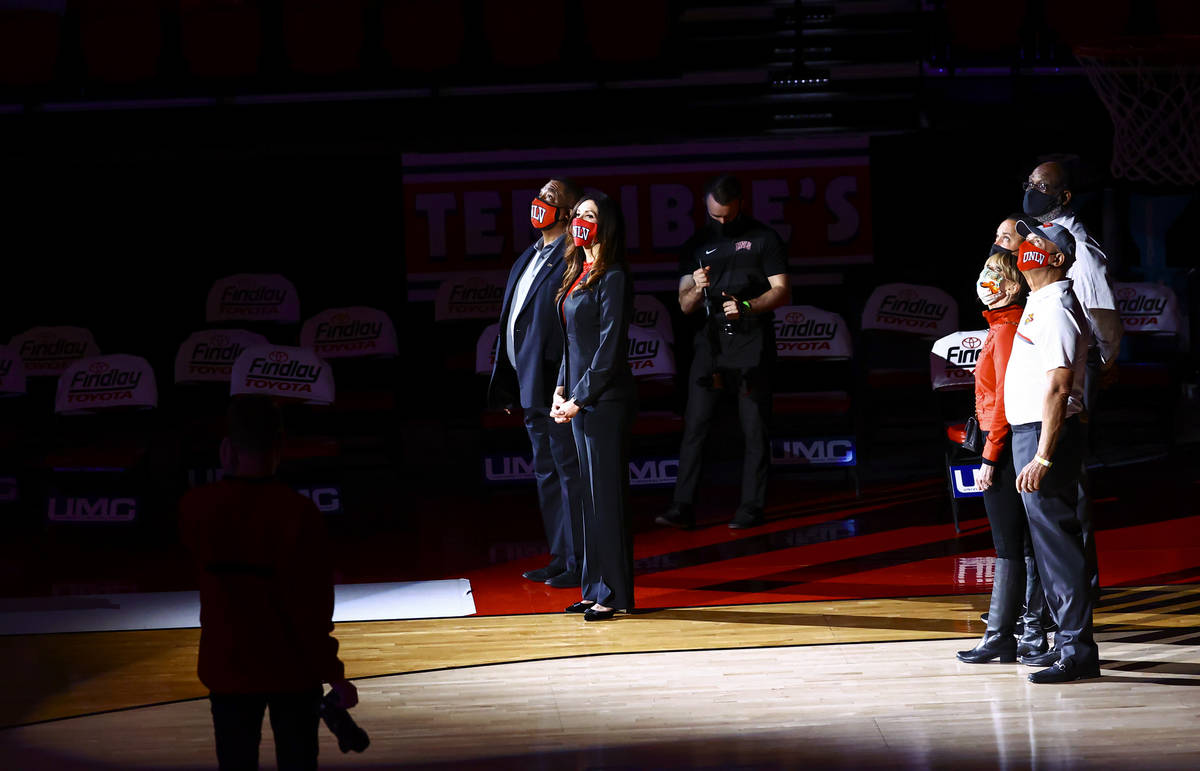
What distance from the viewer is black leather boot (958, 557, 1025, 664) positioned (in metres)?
5.03

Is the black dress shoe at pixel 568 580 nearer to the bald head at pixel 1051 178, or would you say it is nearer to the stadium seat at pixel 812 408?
the stadium seat at pixel 812 408

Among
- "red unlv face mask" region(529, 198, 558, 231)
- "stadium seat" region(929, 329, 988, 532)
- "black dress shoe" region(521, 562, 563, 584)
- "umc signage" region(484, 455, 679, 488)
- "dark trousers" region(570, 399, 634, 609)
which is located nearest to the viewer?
"dark trousers" region(570, 399, 634, 609)

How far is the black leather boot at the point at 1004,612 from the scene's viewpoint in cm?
503

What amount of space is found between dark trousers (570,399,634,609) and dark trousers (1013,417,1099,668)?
1.71m

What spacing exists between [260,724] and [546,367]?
3.43 metres

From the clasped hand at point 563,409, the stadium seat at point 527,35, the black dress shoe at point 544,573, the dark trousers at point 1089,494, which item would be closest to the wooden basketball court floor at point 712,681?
the black dress shoe at point 544,573

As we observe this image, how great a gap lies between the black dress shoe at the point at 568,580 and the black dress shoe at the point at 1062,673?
2390 mm

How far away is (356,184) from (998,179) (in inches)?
223

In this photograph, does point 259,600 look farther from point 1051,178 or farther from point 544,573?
point 1051,178

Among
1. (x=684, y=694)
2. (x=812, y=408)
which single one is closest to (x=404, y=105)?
(x=812, y=408)

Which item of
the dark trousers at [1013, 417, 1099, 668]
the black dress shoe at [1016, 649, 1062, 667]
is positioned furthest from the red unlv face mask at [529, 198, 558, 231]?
the black dress shoe at [1016, 649, 1062, 667]

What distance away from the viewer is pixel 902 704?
4.64 m

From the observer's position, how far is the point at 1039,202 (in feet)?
18.5

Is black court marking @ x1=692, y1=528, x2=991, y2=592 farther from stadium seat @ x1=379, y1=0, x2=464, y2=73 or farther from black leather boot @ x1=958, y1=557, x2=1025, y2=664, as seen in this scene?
stadium seat @ x1=379, y1=0, x2=464, y2=73
